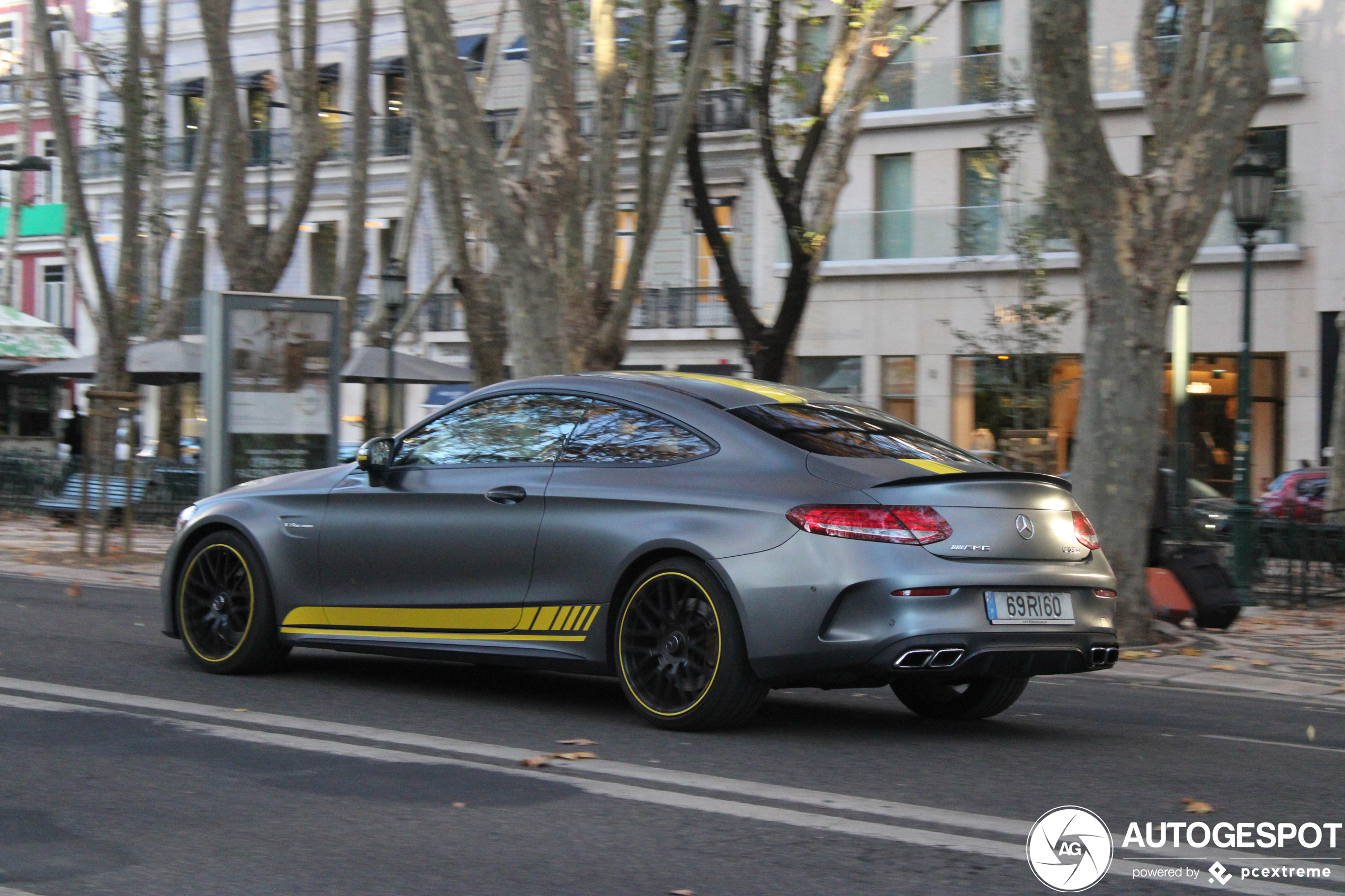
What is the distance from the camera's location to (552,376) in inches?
304

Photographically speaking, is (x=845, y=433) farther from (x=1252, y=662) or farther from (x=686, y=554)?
(x=1252, y=662)

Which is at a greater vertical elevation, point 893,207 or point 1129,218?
point 893,207

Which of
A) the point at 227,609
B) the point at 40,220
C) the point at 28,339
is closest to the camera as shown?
the point at 227,609

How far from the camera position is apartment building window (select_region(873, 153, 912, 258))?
3656cm

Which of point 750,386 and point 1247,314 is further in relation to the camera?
point 1247,314

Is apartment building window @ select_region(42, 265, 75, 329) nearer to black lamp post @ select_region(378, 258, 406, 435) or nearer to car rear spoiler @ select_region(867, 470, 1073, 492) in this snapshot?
black lamp post @ select_region(378, 258, 406, 435)

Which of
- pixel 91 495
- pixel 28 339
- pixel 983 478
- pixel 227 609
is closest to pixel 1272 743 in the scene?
pixel 983 478

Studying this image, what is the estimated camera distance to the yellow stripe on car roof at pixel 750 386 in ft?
24.0

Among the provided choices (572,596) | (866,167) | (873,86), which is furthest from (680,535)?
(866,167)

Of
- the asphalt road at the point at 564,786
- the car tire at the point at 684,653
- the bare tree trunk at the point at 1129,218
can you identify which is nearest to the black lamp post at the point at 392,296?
the bare tree trunk at the point at 1129,218

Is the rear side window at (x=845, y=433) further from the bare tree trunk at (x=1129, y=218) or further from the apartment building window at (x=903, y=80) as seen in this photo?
the apartment building window at (x=903, y=80)

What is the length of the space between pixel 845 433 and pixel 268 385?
935 centimetres

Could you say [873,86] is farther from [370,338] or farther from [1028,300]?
[370,338]

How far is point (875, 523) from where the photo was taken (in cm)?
640
